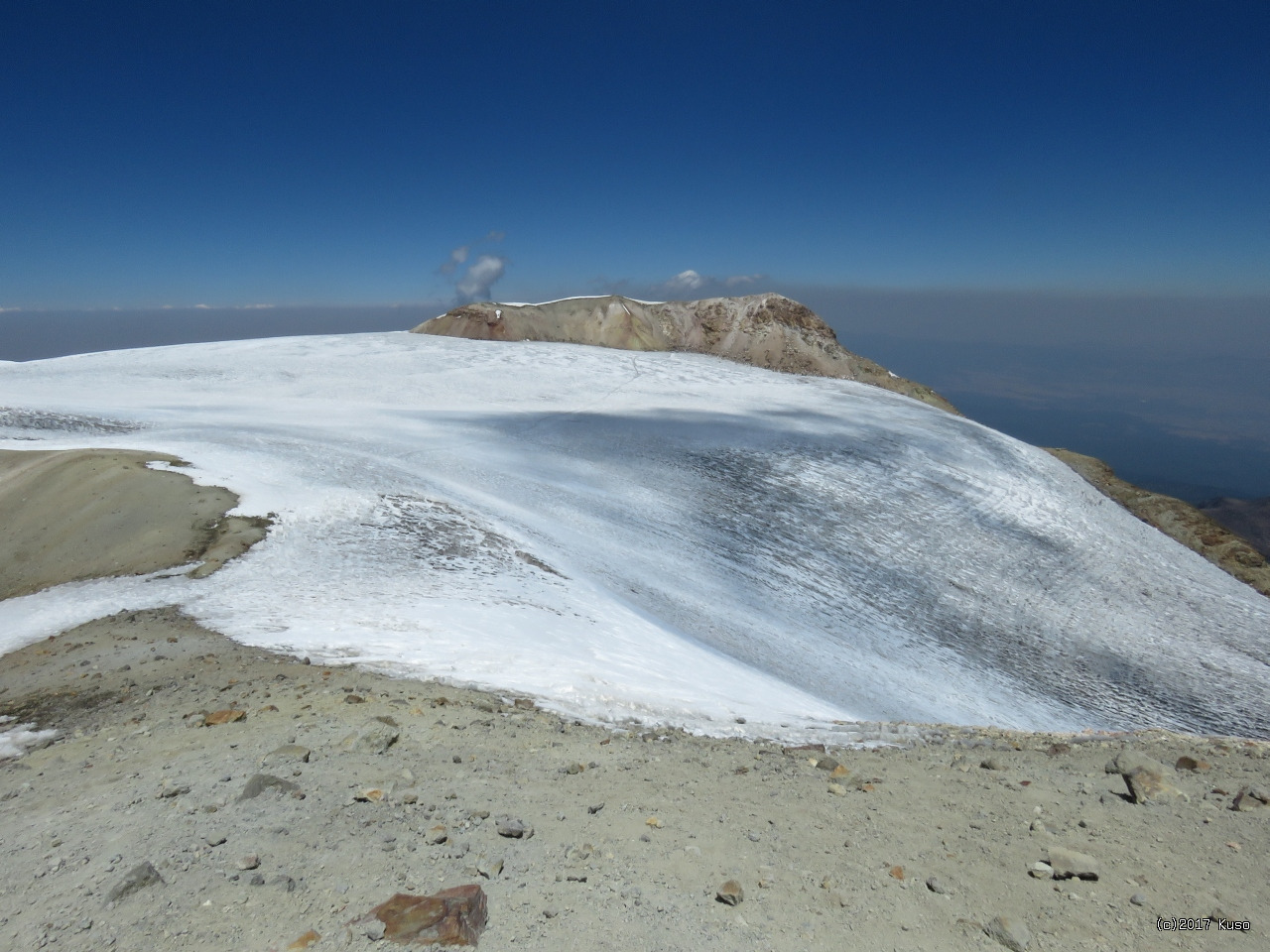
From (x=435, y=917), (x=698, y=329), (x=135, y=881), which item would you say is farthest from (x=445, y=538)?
(x=698, y=329)

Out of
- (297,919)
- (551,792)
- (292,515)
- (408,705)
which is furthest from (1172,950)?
(292,515)

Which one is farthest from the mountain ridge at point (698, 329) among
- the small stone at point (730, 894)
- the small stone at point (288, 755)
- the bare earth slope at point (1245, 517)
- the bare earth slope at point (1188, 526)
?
the bare earth slope at point (1245, 517)

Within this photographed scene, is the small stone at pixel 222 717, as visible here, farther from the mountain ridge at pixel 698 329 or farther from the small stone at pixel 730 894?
the mountain ridge at pixel 698 329

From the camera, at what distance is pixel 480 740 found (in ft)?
23.7

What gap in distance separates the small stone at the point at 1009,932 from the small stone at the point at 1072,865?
789 millimetres

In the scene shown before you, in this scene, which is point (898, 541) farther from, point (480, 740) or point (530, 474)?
point (480, 740)

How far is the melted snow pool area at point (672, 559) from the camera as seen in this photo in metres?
11.3

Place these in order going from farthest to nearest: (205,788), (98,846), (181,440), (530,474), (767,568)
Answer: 1. (530,474)
2. (181,440)
3. (767,568)
4. (205,788)
5. (98,846)

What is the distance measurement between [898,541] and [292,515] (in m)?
19.3

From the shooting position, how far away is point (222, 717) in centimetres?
723

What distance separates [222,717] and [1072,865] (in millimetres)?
7861

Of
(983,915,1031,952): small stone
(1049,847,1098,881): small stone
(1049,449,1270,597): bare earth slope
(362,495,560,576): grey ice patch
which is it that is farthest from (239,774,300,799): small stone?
(1049,449,1270,597): bare earth slope

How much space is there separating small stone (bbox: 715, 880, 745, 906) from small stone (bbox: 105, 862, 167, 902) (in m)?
3.62

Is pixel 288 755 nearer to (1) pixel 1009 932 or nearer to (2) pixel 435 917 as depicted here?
(2) pixel 435 917
